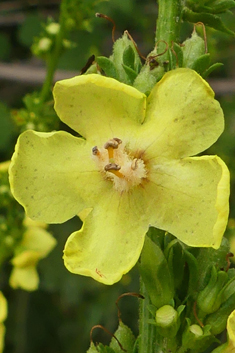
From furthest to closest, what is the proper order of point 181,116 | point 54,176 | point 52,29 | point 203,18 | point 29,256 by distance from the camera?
point 29,256 < point 52,29 < point 203,18 < point 54,176 < point 181,116

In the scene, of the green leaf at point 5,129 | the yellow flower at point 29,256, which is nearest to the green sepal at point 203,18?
the yellow flower at point 29,256

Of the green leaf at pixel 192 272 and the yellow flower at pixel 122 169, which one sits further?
the green leaf at pixel 192 272

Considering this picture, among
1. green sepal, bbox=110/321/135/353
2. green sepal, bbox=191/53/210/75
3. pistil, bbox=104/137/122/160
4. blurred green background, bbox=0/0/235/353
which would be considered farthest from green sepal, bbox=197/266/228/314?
blurred green background, bbox=0/0/235/353

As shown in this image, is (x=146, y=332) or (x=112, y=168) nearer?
(x=112, y=168)

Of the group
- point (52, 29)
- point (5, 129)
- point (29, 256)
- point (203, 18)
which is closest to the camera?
point (203, 18)

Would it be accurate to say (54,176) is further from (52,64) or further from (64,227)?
(64,227)

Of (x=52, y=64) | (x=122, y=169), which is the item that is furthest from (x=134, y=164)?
(x=52, y=64)

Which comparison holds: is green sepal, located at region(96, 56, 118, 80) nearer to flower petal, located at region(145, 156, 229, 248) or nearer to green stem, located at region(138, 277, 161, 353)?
flower petal, located at region(145, 156, 229, 248)

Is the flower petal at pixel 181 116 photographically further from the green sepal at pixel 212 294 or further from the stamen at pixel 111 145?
the green sepal at pixel 212 294
